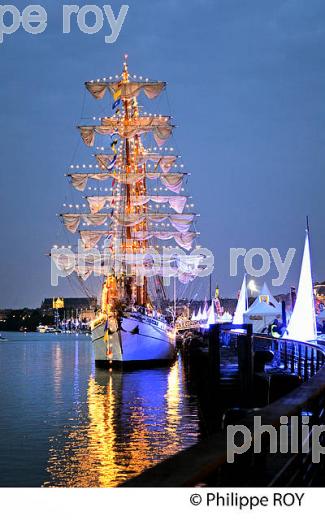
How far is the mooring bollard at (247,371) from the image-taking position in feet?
58.4

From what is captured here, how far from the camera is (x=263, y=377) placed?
736 inches

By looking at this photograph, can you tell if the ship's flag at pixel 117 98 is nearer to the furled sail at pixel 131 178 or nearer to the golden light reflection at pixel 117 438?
the furled sail at pixel 131 178

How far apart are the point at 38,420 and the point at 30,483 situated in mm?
10624

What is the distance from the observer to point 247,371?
58.6 feet

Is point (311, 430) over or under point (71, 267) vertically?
under

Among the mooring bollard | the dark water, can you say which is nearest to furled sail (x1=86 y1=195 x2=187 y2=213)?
the dark water

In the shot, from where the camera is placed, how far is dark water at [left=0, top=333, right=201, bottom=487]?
16.5 meters

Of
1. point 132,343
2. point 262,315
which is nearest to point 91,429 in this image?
point 262,315

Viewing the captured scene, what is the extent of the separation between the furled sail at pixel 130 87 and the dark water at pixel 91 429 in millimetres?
30459

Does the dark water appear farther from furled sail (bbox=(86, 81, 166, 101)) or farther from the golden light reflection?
furled sail (bbox=(86, 81, 166, 101))

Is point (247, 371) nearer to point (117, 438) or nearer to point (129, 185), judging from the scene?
point (117, 438)
